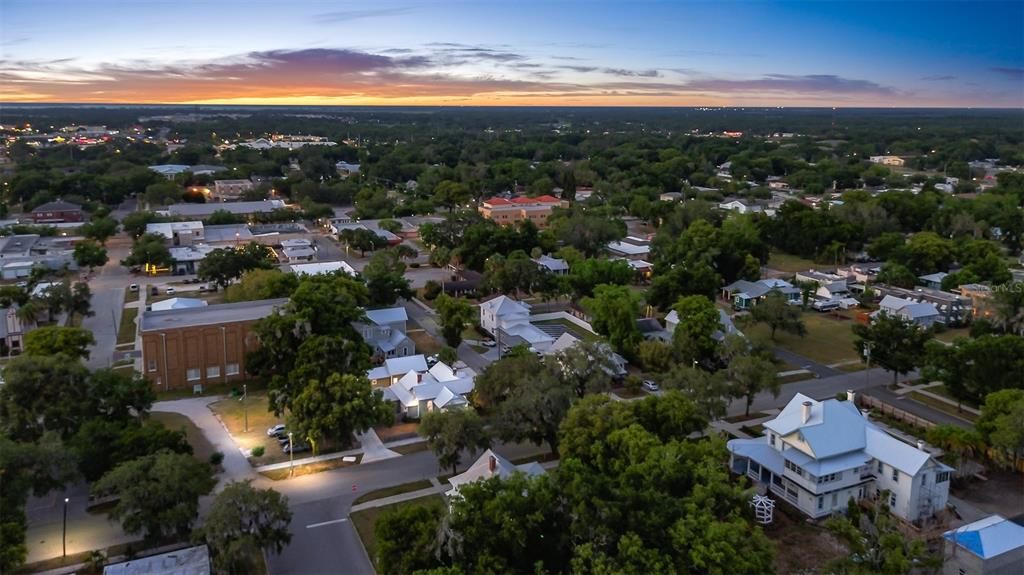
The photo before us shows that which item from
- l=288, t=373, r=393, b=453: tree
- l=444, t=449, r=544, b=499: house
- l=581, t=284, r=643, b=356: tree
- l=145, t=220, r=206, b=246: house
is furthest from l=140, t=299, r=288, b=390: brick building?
l=145, t=220, r=206, b=246: house

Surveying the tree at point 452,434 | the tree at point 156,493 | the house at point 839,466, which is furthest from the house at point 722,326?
the tree at point 156,493

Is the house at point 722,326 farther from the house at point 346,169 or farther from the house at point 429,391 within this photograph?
the house at point 346,169

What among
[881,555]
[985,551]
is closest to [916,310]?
[985,551]

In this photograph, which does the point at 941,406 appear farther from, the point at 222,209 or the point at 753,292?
the point at 222,209

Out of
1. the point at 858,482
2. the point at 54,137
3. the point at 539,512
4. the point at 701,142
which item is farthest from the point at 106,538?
the point at 54,137

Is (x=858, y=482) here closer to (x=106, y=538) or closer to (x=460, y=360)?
(x=460, y=360)
